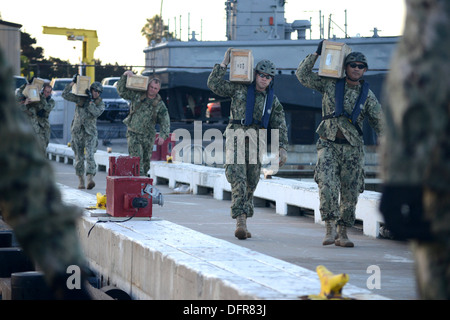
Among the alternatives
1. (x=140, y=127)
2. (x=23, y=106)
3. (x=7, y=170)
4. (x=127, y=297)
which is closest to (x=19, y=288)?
(x=127, y=297)

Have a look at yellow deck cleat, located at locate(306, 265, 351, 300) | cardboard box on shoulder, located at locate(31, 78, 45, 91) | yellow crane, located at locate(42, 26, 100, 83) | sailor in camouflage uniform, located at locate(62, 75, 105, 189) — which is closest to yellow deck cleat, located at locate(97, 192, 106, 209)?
yellow deck cleat, located at locate(306, 265, 351, 300)

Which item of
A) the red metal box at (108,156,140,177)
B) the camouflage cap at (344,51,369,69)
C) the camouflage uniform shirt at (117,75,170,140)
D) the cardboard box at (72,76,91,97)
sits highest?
the camouflage cap at (344,51,369,69)

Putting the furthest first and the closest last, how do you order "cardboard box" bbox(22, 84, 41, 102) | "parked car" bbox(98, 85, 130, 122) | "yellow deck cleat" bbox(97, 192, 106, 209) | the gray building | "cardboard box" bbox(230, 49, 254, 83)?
the gray building < "parked car" bbox(98, 85, 130, 122) < "cardboard box" bbox(22, 84, 41, 102) < "yellow deck cleat" bbox(97, 192, 106, 209) < "cardboard box" bbox(230, 49, 254, 83)

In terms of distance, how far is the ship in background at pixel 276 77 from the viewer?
34.9 metres

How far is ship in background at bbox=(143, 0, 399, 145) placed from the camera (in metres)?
34.9

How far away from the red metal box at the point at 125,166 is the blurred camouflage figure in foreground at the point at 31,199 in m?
7.12

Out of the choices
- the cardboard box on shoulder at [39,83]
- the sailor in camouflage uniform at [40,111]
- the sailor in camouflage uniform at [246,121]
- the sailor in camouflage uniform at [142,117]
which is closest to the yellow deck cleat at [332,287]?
the sailor in camouflage uniform at [246,121]

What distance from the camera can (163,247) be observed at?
310 inches

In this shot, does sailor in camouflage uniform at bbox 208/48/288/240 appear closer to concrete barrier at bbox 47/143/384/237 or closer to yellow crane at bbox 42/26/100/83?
concrete barrier at bbox 47/143/384/237

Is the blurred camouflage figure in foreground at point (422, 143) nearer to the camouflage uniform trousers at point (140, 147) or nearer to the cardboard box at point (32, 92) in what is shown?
the camouflage uniform trousers at point (140, 147)

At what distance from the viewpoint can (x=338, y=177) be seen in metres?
10.4

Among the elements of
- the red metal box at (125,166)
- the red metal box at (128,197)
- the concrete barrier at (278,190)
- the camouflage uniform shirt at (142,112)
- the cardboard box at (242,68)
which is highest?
the cardboard box at (242,68)

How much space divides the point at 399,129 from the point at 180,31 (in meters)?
34.0
